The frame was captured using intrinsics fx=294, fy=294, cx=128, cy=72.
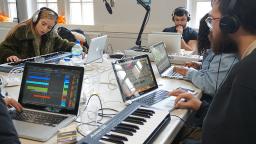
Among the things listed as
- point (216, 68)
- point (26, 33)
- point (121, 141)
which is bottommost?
point (121, 141)

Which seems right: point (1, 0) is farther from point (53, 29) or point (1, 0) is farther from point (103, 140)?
point (103, 140)

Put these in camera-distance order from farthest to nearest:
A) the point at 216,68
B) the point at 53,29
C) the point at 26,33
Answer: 1. the point at 53,29
2. the point at 26,33
3. the point at 216,68

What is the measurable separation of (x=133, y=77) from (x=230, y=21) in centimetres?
88

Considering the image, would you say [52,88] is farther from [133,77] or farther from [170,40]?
[170,40]

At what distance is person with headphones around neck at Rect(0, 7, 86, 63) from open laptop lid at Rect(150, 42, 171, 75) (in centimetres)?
121

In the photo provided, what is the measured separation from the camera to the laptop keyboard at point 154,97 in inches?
68.9

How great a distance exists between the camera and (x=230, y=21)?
3.47 feet

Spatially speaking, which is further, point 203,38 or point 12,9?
point 12,9

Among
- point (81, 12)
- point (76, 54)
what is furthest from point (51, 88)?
point (81, 12)

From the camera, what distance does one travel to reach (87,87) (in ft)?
6.86

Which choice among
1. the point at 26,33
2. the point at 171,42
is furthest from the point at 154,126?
the point at 26,33

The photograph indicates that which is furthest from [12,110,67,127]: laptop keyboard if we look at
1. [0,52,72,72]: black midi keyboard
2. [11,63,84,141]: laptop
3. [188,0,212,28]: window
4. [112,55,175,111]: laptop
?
[188,0,212,28]: window

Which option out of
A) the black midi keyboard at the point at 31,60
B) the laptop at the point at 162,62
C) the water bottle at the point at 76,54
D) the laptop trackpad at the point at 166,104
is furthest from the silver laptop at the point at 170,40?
the laptop trackpad at the point at 166,104

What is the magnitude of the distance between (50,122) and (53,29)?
2048mm
